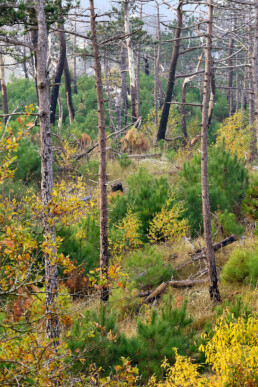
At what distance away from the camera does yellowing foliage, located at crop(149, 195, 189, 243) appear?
9.34 metres

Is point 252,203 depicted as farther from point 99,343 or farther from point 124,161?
point 124,161

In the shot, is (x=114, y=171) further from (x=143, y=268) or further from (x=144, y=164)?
(x=143, y=268)

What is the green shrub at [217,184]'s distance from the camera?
10.3 m

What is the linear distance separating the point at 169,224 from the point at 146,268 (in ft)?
4.89

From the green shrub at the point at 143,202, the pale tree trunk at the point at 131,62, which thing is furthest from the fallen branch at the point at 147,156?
the green shrub at the point at 143,202

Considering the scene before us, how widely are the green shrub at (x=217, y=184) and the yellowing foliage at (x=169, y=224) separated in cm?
53

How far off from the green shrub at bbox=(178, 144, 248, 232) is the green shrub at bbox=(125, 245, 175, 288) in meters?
2.30

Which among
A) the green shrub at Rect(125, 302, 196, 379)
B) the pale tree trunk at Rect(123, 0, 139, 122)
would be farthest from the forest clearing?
the pale tree trunk at Rect(123, 0, 139, 122)

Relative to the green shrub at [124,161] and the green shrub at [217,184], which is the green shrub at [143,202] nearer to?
the green shrub at [217,184]

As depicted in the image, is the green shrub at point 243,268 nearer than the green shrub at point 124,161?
Yes

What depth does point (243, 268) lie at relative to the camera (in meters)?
7.61

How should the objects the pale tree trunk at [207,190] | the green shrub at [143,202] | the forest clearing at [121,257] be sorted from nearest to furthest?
the forest clearing at [121,257] → the pale tree trunk at [207,190] → the green shrub at [143,202]

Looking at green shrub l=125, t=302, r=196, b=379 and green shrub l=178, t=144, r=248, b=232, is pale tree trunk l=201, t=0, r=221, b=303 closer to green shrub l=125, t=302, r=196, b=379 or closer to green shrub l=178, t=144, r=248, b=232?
green shrub l=125, t=302, r=196, b=379

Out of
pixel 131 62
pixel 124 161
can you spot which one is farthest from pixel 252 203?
pixel 131 62
